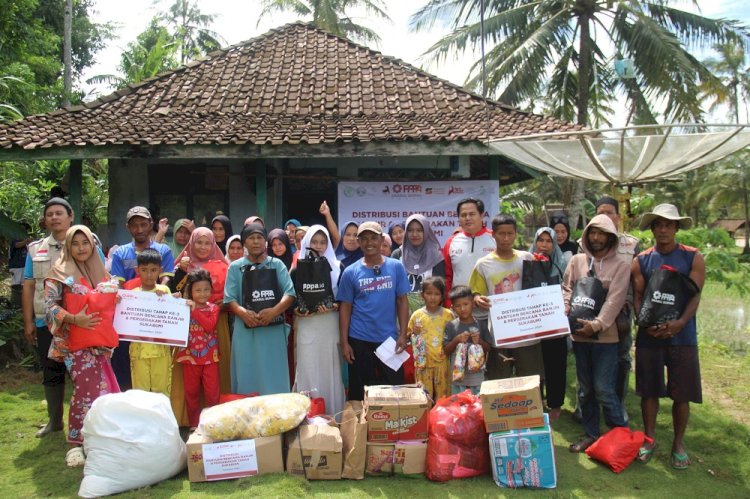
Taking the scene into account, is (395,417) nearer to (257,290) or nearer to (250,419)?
(250,419)

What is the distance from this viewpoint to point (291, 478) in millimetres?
3715

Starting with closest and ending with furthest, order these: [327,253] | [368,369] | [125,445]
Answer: [125,445], [368,369], [327,253]

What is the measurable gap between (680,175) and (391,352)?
293cm

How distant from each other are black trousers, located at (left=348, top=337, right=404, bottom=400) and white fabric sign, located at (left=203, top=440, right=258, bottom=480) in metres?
1.05

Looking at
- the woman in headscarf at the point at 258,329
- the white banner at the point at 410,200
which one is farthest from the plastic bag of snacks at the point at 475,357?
the white banner at the point at 410,200

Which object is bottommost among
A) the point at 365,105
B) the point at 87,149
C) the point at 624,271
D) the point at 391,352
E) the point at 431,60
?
the point at 391,352

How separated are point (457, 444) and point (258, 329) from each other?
1.73 metres

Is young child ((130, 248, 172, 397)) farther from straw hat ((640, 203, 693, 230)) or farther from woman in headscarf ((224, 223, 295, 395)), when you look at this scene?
straw hat ((640, 203, 693, 230))

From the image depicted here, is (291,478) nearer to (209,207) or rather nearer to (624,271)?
(624,271)

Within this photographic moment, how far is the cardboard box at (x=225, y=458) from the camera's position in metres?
3.71

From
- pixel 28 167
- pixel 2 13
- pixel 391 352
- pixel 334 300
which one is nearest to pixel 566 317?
pixel 391 352

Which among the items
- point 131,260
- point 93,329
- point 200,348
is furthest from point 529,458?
point 131,260

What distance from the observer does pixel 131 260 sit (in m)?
4.75

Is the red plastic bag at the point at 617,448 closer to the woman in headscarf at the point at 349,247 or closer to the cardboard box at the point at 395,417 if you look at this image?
the cardboard box at the point at 395,417
